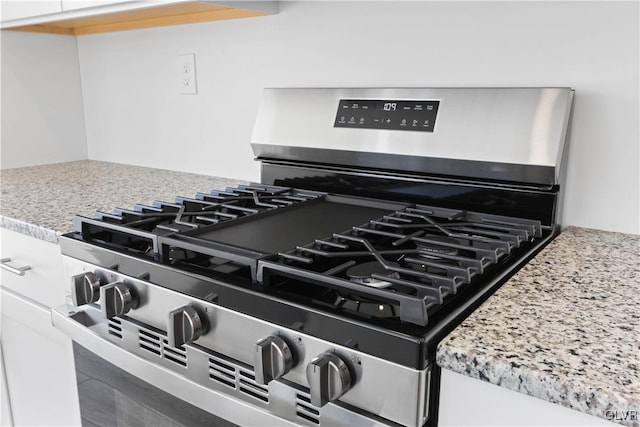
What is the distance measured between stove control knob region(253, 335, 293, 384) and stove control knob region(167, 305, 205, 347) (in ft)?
0.45

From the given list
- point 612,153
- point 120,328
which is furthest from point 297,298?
point 612,153

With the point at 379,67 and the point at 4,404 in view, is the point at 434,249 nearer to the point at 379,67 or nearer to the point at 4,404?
the point at 379,67

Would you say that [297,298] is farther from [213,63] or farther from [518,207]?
[213,63]

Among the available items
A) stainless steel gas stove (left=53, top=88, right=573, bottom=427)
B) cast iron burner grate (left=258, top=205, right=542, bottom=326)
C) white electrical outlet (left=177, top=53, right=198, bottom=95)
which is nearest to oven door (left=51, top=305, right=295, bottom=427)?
stainless steel gas stove (left=53, top=88, right=573, bottom=427)

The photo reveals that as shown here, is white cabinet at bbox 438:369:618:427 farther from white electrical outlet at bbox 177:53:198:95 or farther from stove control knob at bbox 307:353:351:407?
white electrical outlet at bbox 177:53:198:95

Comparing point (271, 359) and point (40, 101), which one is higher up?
point (40, 101)

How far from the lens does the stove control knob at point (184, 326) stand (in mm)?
807

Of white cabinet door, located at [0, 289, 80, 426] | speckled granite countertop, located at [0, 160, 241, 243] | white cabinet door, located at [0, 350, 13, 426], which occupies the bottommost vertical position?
white cabinet door, located at [0, 350, 13, 426]

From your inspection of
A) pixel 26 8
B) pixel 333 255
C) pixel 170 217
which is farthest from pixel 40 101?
pixel 333 255

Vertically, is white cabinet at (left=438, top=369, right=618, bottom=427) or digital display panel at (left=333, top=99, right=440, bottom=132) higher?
digital display panel at (left=333, top=99, right=440, bottom=132)

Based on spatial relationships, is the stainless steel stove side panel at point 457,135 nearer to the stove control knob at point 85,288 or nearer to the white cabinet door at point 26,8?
the stove control knob at point 85,288

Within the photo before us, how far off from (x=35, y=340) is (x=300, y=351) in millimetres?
900

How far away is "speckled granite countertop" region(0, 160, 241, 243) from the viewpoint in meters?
1.22

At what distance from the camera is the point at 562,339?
0.62m
